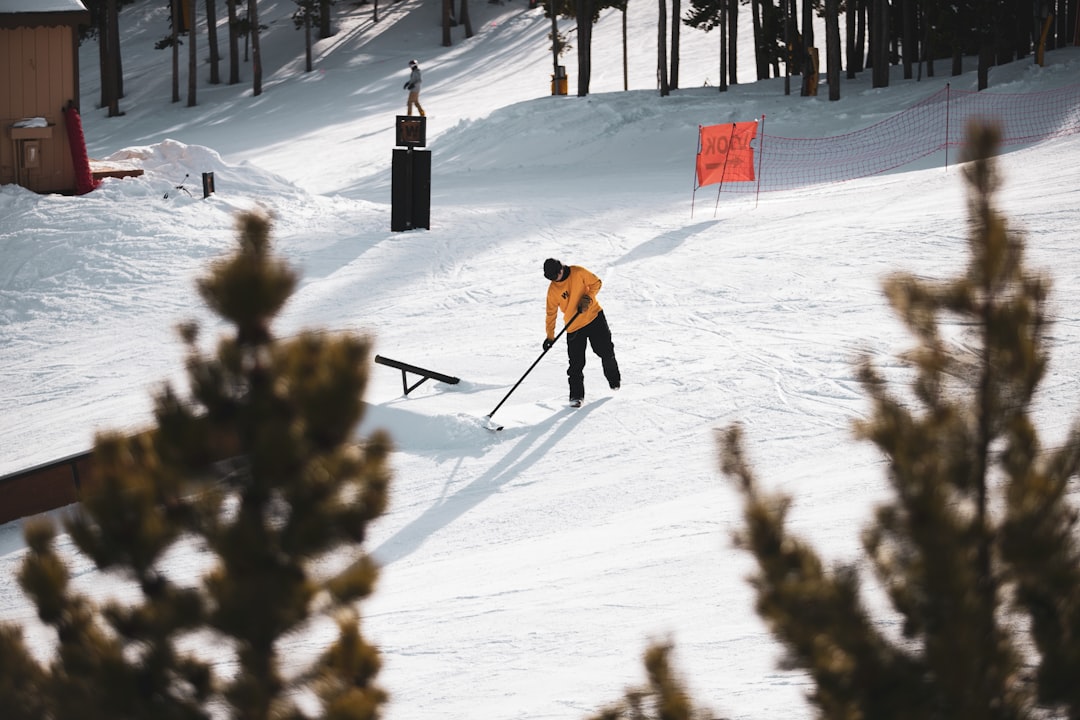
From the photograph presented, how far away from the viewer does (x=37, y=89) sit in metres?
18.4

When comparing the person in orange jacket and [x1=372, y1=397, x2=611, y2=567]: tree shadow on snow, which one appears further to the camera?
the person in orange jacket

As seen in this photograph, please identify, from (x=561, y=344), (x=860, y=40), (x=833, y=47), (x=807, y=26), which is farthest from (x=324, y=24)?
(x=561, y=344)

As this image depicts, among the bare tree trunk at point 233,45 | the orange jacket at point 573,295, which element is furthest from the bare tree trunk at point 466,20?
the orange jacket at point 573,295

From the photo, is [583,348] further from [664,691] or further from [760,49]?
[760,49]

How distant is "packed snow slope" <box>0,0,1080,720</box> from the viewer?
6398 mm

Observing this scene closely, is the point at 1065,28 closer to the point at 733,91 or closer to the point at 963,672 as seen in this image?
the point at 733,91

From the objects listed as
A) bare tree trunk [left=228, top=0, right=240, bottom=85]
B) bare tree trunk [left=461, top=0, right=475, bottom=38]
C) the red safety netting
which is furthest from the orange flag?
bare tree trunk [left=461, top=0, right=475, bottom=38]

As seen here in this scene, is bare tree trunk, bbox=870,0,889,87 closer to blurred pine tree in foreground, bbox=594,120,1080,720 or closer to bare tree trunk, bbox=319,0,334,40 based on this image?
bare tree trunk, bbox=319,0,334,40

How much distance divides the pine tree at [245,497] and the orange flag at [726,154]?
16139 millimetres

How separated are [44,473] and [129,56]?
43403 mm

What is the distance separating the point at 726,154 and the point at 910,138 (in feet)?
21.5

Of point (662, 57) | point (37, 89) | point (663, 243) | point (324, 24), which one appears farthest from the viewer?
point (324, 24)

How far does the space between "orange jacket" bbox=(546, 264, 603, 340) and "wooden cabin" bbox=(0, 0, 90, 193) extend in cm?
1161

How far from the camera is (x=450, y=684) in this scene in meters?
5.83
